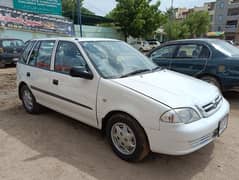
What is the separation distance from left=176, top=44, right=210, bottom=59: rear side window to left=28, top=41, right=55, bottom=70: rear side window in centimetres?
356

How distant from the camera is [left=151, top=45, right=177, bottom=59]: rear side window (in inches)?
239

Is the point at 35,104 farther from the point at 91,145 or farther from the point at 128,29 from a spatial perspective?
the point at 128,29

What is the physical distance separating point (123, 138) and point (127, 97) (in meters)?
0.59

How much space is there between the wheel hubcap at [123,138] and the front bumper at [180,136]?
0.30 meters

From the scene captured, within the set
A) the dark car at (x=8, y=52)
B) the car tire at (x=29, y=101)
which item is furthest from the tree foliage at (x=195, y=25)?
the car tire at (x=29, y=101)

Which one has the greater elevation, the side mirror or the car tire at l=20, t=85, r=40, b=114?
the side mirror

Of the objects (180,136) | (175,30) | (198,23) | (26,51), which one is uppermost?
(198,23)

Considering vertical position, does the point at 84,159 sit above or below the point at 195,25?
below

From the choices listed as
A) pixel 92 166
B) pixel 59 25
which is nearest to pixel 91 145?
pixel 92 166

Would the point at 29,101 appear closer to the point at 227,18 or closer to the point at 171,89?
the point at 171,89

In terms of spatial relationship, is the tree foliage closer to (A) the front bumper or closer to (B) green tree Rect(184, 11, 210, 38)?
(B) green tree Rect(184, 11, 210, 38)

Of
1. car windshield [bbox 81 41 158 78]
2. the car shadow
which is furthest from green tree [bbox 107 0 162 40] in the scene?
the car shadow

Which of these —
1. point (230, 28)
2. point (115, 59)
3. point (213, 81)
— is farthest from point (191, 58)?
point (230, 28)

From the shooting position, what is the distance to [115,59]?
3271mm
